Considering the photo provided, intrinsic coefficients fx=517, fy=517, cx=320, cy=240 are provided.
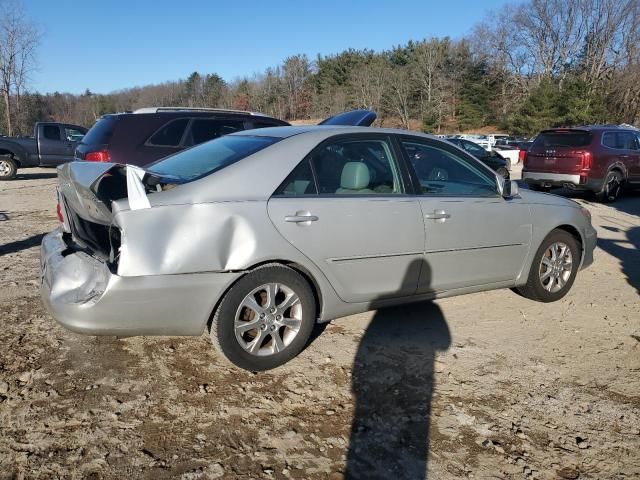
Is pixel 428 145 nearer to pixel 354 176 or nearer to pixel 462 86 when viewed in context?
pixel 354 176

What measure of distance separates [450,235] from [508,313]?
1149 mm

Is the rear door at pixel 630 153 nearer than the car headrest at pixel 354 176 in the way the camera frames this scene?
No

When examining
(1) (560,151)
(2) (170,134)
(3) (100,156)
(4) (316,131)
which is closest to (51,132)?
(3) (100,156)

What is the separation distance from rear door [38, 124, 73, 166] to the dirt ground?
527 inches

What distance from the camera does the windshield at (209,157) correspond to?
3395 mm

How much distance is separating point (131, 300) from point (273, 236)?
90 centimetres

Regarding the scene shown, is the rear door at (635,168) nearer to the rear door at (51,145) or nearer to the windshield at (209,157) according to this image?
the windshield at (209,157)

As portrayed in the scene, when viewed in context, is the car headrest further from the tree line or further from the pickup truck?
the tree line

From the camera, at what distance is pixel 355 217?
3.50 meters

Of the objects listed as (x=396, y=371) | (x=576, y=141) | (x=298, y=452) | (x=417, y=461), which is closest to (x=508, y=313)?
(x=396, y=371)

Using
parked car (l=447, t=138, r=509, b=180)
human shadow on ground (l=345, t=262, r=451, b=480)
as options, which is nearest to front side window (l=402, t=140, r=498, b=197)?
human shadow on ground (l=345, t=262, r=451, b=480)

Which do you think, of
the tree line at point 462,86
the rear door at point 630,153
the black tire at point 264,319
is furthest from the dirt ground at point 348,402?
the tree line at point 462,86

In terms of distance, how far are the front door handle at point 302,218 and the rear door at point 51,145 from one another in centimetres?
1532

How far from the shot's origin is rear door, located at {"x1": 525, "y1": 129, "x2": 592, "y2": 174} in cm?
1122
